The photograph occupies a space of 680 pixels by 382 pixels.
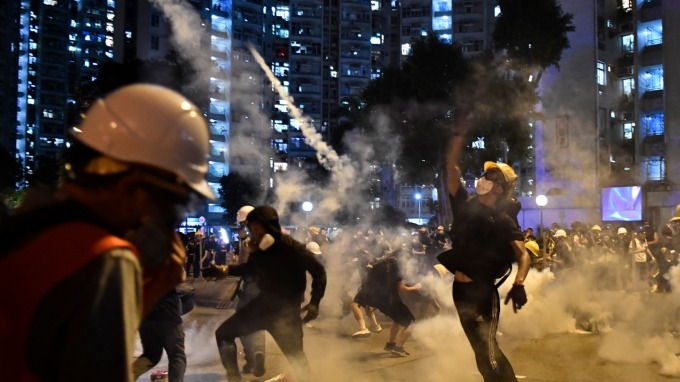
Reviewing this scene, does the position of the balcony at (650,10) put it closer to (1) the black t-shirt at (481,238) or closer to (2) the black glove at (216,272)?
(1) the black t-shirt at (481,238)

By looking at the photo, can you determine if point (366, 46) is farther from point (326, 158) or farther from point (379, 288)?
point (379, 288)

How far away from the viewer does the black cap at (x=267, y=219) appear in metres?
5.48

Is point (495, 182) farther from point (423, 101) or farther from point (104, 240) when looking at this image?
point (423, 101)

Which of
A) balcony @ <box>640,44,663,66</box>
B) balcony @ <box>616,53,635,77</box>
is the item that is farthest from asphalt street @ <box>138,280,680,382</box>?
balcony @ <box>616,53,635,77</box>

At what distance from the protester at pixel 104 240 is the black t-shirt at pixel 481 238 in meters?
3.59

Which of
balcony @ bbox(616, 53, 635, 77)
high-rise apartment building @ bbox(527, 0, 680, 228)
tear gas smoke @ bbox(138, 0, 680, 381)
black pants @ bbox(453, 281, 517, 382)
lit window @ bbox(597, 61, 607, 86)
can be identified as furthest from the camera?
balcony @ bbox(616, 53, 635, 77)

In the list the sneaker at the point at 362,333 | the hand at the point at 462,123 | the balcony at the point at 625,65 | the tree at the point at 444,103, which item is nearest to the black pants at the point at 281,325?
the hand at the point at 462,123

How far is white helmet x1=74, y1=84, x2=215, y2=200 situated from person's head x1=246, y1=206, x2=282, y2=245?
3.79 metres

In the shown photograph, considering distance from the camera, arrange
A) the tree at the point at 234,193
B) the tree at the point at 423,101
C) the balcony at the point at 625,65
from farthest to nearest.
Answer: the tree at the point at 234,193 < the balcony at the point at 625,65 < the tree at the point at 423,101

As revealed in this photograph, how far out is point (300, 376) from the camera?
5316 mm

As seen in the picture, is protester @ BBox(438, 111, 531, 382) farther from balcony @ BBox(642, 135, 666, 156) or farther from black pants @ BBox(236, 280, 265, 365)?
balcony @ BBox(642, 135, 666, 156)

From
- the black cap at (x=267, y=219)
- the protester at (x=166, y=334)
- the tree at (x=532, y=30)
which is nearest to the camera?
the protester at (x=166, y=334)

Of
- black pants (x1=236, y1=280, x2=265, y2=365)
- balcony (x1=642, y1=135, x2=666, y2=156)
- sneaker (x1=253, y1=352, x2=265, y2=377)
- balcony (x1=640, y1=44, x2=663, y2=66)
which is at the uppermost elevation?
balcony (x1=640, y1=44, x2=663, y2=66)

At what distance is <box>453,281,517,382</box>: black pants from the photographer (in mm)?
4910
